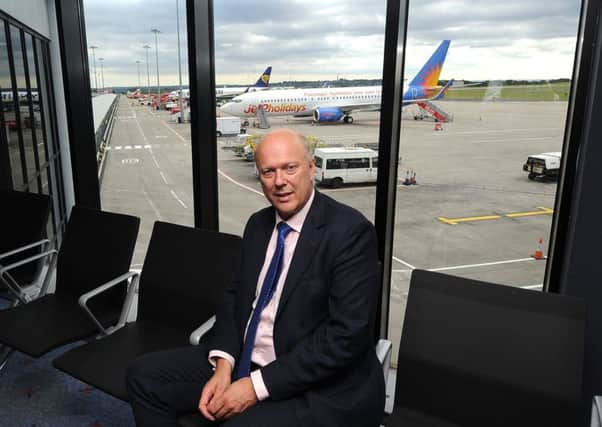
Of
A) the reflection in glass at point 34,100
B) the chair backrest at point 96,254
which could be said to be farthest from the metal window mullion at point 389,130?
the reflection in glass at point 34,100

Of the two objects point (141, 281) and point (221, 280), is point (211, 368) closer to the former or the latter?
point (221, 280)

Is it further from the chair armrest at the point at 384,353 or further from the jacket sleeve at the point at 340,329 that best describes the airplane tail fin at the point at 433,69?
the chair armrest at the point at 384,353

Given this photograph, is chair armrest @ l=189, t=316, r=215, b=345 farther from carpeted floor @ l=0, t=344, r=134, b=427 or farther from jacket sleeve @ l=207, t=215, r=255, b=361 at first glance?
carpeted floor @ l=0, t=344, r=134, b=427

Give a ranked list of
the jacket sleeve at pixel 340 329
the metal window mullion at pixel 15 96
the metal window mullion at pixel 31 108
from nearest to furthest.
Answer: the jacket sleeve at pixel 340 329 → the metal window mullion at pixel 15 96 → the metal window mullion at pixel 31 108

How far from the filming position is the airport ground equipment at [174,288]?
1.96m

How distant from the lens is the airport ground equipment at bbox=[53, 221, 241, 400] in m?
1.96

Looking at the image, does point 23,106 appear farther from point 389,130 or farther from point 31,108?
point 389,130

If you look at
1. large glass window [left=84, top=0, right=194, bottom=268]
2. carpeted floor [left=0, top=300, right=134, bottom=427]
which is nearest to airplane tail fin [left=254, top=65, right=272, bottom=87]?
large glass window [left=84, top=0, right=194, bottom=268]

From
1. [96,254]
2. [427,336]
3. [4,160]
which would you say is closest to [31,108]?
[4,160]

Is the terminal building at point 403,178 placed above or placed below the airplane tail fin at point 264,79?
below

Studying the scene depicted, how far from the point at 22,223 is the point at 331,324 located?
102 inches

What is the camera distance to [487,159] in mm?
3695

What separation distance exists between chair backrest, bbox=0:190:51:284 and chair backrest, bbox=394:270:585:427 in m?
2.50

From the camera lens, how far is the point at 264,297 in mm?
1438
